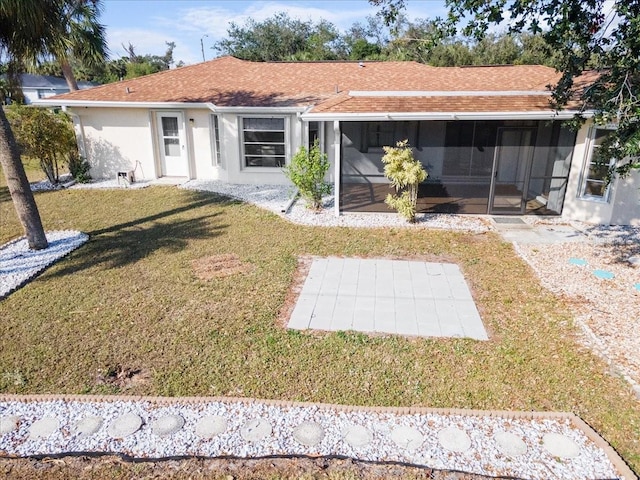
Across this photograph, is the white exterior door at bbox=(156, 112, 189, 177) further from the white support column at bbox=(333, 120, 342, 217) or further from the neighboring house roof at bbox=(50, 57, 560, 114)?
the white support column at bbox=(333, 120, 342, 217)

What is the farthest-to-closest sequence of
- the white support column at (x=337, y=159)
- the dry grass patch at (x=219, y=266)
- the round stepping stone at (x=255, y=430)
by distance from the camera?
the white support column at (x=337, y=159)
the dry grass patch at (x=219, y=266)
the round stepping stone at (x=255, y=430)

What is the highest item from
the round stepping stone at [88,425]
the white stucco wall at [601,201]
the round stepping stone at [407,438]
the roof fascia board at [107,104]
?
the roof fascia board at [107,104]

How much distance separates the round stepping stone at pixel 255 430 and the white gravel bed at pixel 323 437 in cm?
1

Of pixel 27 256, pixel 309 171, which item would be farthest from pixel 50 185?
pixel 309 171

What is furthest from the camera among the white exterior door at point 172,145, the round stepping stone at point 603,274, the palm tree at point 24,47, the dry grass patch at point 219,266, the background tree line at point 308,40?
the background tree line at point 308,40

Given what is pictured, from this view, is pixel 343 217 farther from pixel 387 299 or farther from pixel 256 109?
pixel 256 109

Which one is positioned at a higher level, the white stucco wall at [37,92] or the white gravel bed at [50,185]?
the white stucco wall at [37,92]

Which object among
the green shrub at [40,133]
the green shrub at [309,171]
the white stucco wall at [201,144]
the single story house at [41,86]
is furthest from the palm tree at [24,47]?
the single story house at [41,86]

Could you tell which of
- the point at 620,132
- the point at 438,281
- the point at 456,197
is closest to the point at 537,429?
the point at 438,281

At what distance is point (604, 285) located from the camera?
7.88 metres

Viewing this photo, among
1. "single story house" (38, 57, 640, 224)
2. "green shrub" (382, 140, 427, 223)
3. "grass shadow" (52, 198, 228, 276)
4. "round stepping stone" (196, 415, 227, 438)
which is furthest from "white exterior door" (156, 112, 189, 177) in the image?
"round stepping stone" (196, 415, 227, 438)

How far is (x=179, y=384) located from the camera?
5168 mm

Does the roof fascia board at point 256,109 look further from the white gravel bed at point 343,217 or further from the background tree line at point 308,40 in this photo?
the background tree line at point 308,40

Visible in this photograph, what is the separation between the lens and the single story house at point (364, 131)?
11.0 meters
